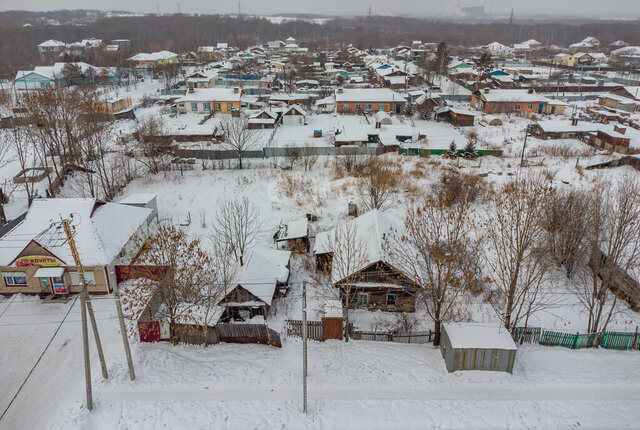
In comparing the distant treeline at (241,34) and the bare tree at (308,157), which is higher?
the distant treeline at (241,34)

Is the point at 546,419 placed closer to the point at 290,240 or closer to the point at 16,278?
the point at 290,240

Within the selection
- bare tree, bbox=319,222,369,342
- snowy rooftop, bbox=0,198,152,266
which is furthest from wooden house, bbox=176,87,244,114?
bare tree, bbox=319,222,369,342

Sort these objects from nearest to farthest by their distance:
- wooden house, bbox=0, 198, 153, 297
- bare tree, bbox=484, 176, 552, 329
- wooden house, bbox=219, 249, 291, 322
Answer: bare tree, bbox=484, 176, 552, 329
wooden house, bbox=219, 249, 291, 322
wooden house, bbox=0, 198, 153, 297

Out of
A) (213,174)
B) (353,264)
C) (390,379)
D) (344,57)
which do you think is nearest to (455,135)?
(213,174)

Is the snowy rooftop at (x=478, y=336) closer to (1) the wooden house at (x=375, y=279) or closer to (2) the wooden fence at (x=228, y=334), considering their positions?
(1) the wooden house at (x=375, y=279)

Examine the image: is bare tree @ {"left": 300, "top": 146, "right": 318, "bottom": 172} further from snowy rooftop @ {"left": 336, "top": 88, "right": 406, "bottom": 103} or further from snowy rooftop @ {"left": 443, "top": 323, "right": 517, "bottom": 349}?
snowy rooftop @ {"left": 443, "top": 323, "right": 517, "bottom": 349}

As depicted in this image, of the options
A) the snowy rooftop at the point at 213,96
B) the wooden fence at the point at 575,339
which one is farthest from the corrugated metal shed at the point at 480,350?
the snowy rooftop at the point at 213,96
